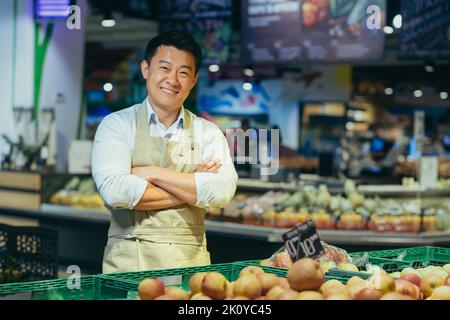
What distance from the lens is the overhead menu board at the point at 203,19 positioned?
27.1 feet

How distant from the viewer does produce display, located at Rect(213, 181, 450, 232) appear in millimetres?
6730

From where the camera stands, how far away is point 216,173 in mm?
3625

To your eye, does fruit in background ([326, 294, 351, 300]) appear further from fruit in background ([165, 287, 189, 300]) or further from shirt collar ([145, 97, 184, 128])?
shirt collar ([145, 97, 184, 128])

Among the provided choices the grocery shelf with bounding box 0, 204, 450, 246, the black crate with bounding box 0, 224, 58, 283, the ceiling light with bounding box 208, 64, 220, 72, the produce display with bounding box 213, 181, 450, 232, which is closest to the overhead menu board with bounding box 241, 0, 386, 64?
the produce display with bounding box 213, 181, 450, 232

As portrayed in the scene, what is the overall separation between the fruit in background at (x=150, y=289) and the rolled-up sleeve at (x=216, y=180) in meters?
1.07

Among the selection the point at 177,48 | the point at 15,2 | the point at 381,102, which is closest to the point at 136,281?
the point at 177,48

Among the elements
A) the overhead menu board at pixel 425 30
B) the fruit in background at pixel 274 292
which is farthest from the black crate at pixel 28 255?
the overhead menu board at pixel 425 30

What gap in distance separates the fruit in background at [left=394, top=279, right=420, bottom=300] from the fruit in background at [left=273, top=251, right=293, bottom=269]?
0.54m

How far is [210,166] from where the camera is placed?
367 cm

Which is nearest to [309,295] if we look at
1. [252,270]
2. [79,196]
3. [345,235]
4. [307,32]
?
[252,270]

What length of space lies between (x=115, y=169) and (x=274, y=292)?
119 centimetres

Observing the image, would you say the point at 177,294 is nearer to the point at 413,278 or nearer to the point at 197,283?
the point at 197,283

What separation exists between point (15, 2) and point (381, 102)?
360 inches

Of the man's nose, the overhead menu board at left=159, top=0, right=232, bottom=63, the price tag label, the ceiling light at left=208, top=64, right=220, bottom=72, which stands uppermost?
the ceiling light at left=208, top=64, right=220, bottom=72
